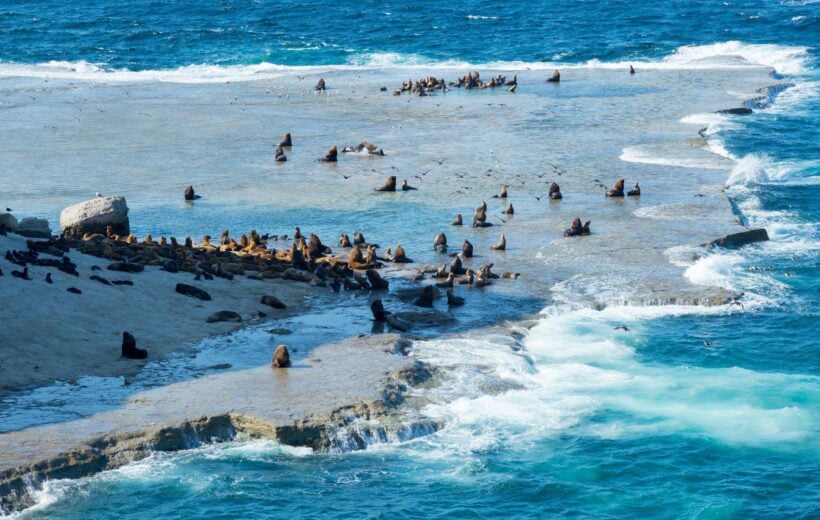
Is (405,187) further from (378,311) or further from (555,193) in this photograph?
(378,311)

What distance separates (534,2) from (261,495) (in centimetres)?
8002

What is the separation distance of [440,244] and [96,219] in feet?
30.3

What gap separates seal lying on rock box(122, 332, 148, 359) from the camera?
22.8 m

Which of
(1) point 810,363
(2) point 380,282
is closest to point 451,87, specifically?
(2) point 380,282

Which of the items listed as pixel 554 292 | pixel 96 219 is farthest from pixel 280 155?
pixel 554 292

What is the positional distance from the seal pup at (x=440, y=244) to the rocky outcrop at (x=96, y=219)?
8.40 m

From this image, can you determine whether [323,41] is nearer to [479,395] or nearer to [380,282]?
[380,282]

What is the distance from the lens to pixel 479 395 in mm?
21953

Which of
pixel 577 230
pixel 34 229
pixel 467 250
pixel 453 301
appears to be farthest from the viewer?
pixel 577 230

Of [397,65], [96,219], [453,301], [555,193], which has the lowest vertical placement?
[453,301]

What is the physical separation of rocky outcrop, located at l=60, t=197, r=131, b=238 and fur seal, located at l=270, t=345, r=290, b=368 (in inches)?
460

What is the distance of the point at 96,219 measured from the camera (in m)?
32.8

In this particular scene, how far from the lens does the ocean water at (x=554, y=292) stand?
1880 cm

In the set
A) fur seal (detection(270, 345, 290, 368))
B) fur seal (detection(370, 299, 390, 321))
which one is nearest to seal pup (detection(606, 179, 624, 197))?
fur seal (detection(370, 299, 390, 321))
